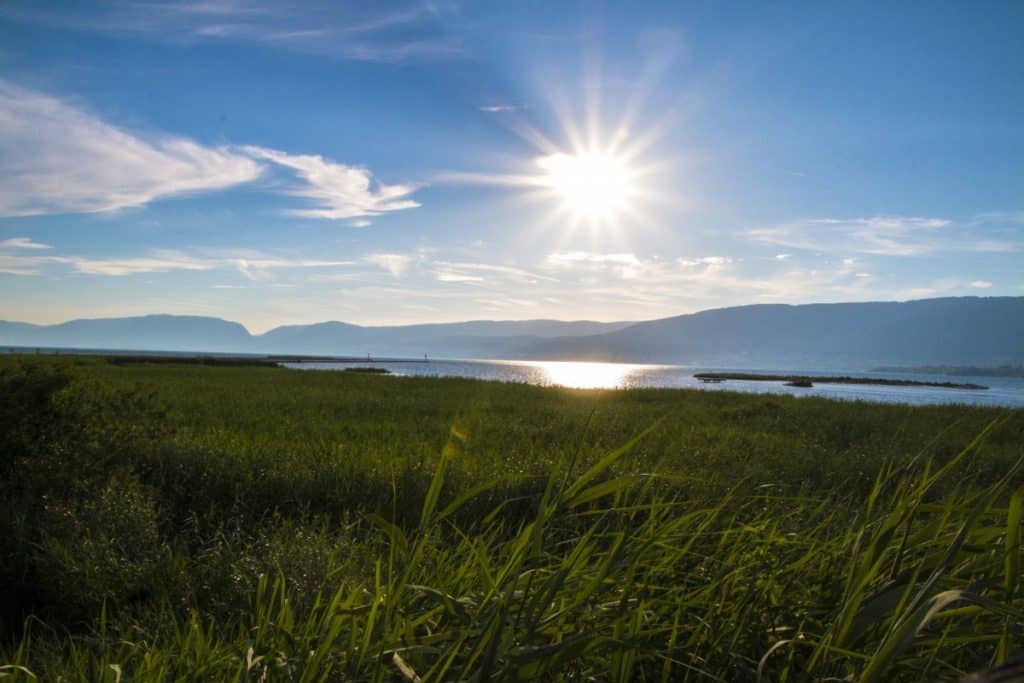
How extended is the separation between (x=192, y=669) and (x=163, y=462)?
667cm

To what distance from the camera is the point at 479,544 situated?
2641mm

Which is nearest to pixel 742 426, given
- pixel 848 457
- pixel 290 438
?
pixel 848 457

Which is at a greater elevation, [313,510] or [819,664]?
[819,664]

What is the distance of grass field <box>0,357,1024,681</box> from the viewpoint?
2133mm

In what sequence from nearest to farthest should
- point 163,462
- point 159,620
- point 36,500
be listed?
1. point 159,620
2. point 36,500
3. point 163,462

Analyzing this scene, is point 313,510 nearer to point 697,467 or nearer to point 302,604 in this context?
point 302,604

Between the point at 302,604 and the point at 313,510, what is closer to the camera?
the point at 302,604

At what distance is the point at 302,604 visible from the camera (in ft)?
14.5

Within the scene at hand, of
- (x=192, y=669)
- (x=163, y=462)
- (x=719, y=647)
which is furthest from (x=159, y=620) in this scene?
(x=163, y=462)

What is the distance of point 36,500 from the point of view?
23.5 feet

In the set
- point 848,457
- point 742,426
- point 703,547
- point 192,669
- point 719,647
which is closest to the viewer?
point 719,647

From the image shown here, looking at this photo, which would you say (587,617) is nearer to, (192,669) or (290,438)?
(192,669)

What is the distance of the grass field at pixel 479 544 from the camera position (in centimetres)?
213

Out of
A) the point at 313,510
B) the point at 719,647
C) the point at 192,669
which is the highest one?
the point at 719,647
